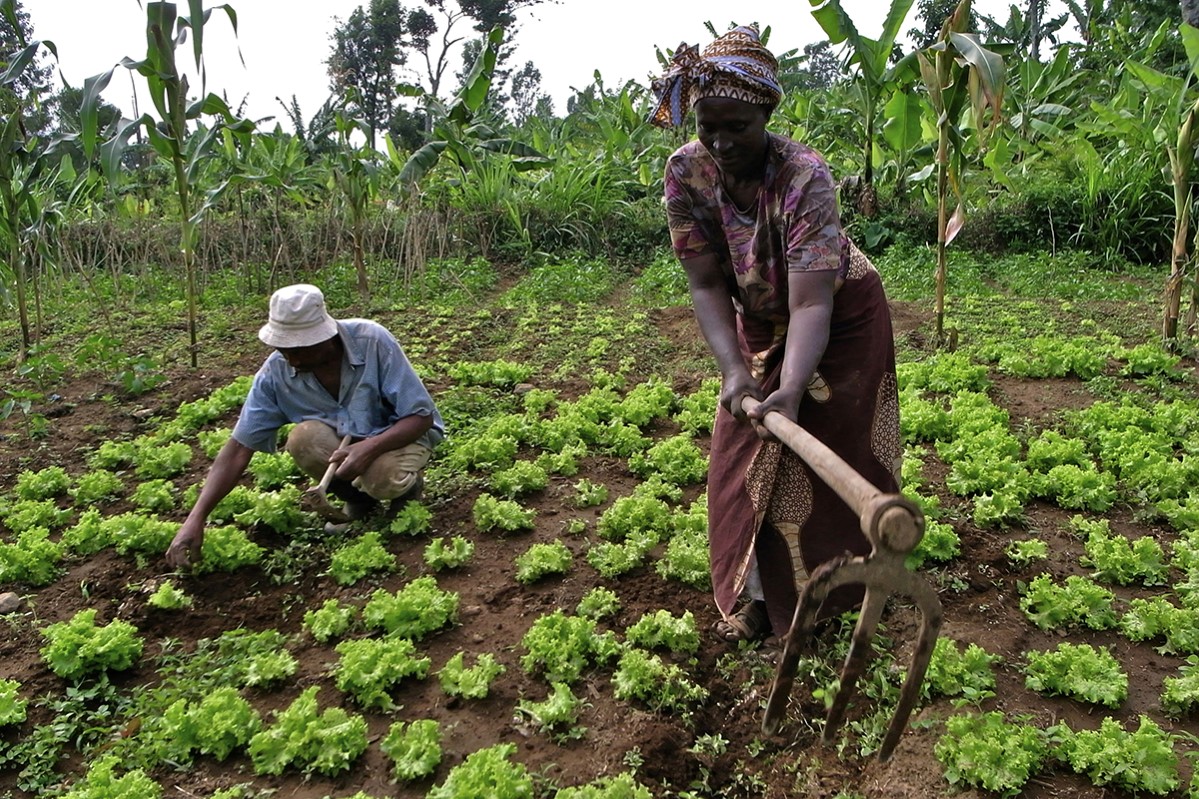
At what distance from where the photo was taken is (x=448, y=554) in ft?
12.8

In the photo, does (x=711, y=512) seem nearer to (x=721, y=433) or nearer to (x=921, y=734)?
(x=721, y=433)

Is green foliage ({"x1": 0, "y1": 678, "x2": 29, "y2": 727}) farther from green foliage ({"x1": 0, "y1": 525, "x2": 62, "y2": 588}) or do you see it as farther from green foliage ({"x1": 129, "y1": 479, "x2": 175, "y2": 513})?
green foliage ({"x1": 129, "y1": 479, "x2": 175, "y2": 513})

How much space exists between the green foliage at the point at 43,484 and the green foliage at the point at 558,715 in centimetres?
342

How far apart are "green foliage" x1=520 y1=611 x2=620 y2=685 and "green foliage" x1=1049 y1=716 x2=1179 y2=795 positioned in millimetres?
1527

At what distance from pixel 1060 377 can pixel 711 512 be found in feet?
13.6

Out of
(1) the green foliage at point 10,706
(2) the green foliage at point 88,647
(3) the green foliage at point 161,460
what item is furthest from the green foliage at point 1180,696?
(3) the green foliage at point 161,460

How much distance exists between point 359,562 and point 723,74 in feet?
8.55

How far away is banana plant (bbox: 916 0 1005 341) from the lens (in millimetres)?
5391

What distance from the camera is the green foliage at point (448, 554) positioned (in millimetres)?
3883

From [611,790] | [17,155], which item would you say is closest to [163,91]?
[17,155]

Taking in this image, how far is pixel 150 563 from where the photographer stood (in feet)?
13.2

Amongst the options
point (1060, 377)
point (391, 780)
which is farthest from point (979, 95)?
point (391, 780)

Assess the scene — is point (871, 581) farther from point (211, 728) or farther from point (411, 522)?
point (411, 522)

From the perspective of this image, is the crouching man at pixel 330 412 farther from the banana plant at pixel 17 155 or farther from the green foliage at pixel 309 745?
the banana plant at pixel 17 155
